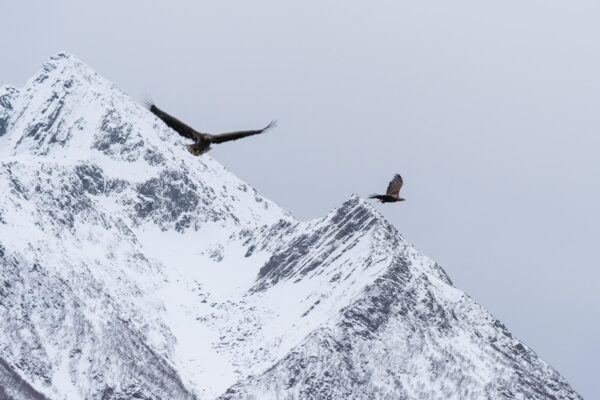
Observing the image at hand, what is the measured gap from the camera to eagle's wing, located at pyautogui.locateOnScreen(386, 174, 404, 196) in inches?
3596

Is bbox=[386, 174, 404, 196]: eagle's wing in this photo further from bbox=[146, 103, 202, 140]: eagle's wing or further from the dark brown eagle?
bbox=[146, 103, 202, 140]: eagle's wing

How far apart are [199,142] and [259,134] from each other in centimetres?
352

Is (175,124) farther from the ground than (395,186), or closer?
closer

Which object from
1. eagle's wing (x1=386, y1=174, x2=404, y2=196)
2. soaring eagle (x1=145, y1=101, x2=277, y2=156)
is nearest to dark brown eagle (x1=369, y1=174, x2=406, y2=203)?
eagle's wing (x1=386, y1=174, x2=404, y2=196)

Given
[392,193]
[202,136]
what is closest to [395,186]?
[392,193]

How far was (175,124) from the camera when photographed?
7750cm

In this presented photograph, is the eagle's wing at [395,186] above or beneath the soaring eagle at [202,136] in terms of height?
above

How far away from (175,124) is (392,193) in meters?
18.9

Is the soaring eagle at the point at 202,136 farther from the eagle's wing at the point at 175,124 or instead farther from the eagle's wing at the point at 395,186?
the eagle's wing at the point at 395,186

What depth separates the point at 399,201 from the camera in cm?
8875

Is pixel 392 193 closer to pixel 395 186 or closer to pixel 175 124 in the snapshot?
pixel 395 186

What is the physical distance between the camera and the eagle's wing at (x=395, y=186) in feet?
300

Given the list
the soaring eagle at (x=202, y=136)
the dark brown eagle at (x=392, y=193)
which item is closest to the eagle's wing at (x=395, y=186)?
the dark brown eagle at (x=392, y=193)

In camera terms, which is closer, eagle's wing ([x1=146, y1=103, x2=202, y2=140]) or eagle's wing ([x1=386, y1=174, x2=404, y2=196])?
eagle's wing ([x1=146, y1=103, x2=202, y2=140])
